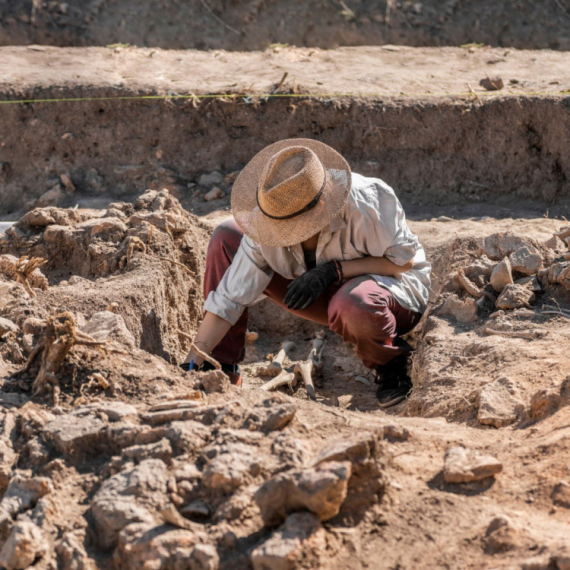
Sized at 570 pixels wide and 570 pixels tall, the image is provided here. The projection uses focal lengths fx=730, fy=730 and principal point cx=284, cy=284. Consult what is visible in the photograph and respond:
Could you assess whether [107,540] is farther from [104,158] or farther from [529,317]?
[104,158]

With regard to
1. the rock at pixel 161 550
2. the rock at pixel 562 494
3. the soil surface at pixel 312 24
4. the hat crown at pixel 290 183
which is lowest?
the rock at pixel 161 550

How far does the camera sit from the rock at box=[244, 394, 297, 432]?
2.28 m

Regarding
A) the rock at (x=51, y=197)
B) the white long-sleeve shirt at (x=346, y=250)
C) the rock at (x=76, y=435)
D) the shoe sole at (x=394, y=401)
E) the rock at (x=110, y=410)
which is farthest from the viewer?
the rock at (x=51, y=197)

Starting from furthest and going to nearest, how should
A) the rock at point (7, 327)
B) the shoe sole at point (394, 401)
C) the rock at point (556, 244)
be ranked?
the rock at point (556, 244) < the shoe sole at point (394, 401) < the rock at point (7, 327)

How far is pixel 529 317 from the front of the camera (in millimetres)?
3854

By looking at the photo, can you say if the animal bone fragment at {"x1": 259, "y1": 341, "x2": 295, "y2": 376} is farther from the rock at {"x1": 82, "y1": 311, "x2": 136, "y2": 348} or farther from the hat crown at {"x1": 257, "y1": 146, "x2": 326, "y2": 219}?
the hat crown at {"x1": 257, "y1": 146, "x2": 326, "y2": 219}

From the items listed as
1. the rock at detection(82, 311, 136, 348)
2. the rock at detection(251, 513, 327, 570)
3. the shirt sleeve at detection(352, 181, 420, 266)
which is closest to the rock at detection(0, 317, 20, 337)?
the rock at detection(82, 311, 136, 348)

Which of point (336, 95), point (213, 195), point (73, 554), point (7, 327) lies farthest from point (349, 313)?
point (336, 95)

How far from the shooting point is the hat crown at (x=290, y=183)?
3.21 m

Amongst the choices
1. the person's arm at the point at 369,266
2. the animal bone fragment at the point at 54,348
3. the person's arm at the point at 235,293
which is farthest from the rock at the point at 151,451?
the person's arm at the point at 369,266

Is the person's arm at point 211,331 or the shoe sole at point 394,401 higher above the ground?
the person's arm at point 211,331

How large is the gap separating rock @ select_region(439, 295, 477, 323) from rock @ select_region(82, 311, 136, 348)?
185 centimetres

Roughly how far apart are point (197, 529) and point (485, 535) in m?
0.77

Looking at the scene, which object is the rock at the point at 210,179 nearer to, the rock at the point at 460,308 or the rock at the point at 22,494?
the rock at the point at 460,308
